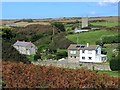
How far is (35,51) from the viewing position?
4038 centimetres

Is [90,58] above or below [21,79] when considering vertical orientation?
below

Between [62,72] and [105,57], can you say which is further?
[105,57]

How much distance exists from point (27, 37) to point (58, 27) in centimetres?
1156

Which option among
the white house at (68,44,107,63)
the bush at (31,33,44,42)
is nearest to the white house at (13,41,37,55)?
the white house at (68,44,107,63)

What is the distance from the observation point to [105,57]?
33406mm

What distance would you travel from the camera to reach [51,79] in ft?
16.1

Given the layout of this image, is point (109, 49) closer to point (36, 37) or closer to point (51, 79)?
point (36, 37)

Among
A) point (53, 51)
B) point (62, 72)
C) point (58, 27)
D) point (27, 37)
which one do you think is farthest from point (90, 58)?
point (62, 72)

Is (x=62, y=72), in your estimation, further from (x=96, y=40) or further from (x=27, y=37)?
(x=27, y=37)

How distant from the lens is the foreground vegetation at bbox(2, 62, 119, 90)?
4.78 m

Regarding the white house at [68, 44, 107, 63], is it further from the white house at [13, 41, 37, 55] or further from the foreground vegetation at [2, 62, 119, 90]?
the foreground vegetation at [2, 62, 119, 90]

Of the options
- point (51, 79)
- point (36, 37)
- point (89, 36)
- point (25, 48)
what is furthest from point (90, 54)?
point (51, 79)

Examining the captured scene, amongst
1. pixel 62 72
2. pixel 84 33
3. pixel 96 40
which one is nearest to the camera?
pixel 62 72

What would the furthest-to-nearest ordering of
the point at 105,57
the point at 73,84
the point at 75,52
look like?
1. the point at 75,52
2. the point at 105,57
3. the point at 73,84
